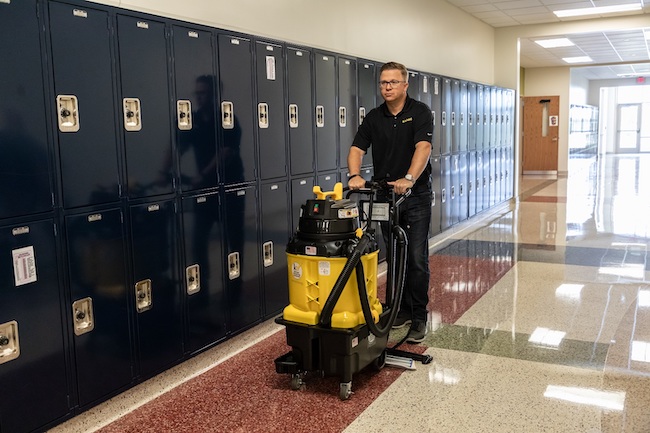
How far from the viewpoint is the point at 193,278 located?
3361 mm

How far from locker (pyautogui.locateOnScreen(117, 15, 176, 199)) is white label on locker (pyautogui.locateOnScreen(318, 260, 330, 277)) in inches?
38.9

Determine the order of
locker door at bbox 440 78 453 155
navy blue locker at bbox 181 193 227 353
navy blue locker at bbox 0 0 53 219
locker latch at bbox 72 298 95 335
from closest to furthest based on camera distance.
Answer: navy blue locker at bbox 0 0 53 219 → locker latch at bbox 72 298 95 335 → navy blue locker at bbox 181 193 227 353 → locker door at bbox 440 78 453 155

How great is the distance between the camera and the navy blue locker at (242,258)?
3645mm

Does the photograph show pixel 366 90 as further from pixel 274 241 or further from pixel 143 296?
pixel 143 296

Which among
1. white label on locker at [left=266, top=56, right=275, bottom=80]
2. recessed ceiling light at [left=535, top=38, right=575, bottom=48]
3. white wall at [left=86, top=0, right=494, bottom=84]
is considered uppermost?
recessed ceiling light at [left=535, top=38, right=575, bottom=48]

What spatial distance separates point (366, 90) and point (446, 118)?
7.48 ft

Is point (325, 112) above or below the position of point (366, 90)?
below

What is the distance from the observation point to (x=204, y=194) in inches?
134

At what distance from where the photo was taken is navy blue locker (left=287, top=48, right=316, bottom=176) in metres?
4.19

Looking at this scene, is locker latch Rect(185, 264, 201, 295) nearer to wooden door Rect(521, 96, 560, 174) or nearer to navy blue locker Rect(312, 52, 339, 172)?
navy blue locker Rect(312, 52, 339, 172)

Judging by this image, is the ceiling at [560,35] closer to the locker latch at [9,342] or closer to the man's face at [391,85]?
the man's face at [391,85]

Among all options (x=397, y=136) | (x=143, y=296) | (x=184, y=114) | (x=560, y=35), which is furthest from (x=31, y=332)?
(x=560, y=35)

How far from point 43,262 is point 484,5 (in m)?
7.84

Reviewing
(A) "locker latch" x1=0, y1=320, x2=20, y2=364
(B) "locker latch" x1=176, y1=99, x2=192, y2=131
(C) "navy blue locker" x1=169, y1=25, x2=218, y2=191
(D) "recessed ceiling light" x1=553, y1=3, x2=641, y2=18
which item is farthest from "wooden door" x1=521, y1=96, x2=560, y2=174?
(A) "locker latch" x1=0, y1=320, x2=20, y2=364
